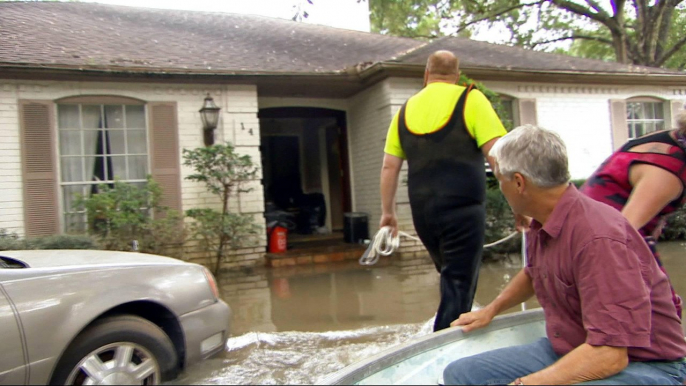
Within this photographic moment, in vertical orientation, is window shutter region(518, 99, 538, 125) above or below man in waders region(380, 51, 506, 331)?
above

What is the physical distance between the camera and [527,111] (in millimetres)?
10250

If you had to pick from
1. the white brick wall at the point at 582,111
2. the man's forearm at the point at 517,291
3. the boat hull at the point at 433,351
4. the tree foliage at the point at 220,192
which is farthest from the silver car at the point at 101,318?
the white brick wall at the point at 582,111

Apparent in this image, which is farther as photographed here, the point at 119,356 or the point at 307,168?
the point at 307,168

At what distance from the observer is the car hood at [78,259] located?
3.16m

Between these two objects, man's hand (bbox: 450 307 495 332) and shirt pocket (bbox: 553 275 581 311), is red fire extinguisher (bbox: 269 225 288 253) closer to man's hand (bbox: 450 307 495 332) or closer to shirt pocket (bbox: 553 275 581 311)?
man's hand (bbox: 450 307 495 332)

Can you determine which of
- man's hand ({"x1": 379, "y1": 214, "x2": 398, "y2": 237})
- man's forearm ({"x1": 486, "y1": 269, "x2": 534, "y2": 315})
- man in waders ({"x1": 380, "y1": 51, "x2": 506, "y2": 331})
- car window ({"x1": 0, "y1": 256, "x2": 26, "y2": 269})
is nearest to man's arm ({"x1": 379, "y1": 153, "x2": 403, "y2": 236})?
man's hand ({"x1": 379, "y1": 214, "x2": 398, "y2": 237})

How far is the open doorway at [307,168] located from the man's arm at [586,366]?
879 cm

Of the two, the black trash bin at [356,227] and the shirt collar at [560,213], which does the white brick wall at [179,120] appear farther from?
the shirt collar at [560,213]

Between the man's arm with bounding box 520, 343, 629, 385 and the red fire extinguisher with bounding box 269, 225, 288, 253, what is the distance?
294 inches

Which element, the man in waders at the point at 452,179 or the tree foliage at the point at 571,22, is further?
the tree foliage at the point at 571,22

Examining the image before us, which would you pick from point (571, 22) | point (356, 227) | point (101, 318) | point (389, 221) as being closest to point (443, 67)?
point (389, 221)

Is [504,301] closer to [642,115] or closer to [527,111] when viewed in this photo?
[527,111]

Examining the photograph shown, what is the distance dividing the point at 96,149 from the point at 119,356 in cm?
566

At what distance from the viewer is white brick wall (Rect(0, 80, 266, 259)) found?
7105mm
